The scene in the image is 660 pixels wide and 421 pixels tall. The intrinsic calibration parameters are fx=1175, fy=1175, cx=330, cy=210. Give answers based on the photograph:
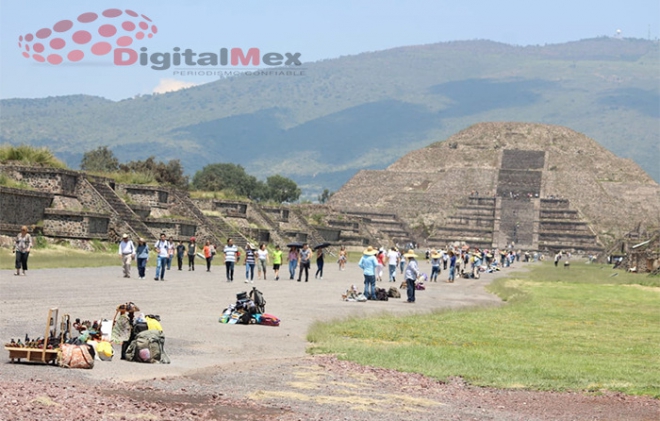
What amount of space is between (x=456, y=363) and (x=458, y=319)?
32.0 feet

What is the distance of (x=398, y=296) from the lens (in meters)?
37.0

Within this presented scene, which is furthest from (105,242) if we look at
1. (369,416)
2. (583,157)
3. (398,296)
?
(583,157)

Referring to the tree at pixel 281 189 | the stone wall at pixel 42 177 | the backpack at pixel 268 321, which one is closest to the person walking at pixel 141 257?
the stone wall at pixel 42 177

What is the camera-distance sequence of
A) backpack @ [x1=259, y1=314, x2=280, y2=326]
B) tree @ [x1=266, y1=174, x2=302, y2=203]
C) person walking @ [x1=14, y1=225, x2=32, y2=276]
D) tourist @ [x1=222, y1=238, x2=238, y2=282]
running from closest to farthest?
backpack @ [x1=259, y1=314, x2=280, y2=326]
person walking @ [x1=14, y1=225, x2=32, y2=276]
tourist @ [x1=222, y1=238, x2=238, y2=282]
tree @ [x1=266, y1=174, x2=302, y2=203]

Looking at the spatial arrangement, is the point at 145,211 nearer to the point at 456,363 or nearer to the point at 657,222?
the point at 456,363

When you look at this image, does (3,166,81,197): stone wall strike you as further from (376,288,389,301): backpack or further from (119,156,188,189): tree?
(119,156,188,189): tree

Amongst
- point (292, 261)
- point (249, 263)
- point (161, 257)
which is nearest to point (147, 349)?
point (161, 257)

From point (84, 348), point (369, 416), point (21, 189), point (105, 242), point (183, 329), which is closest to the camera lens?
point (369, 416)

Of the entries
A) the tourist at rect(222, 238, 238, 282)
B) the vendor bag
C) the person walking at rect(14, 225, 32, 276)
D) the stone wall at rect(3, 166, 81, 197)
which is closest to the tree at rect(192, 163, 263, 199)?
the stone wall at rect(3, 166, 81, 197)

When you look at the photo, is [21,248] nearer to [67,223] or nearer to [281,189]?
[67,223]

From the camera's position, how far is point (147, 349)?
16.9 metres

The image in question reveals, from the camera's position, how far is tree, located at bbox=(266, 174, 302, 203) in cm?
16825

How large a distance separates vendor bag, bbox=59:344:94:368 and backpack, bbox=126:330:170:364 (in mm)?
1133

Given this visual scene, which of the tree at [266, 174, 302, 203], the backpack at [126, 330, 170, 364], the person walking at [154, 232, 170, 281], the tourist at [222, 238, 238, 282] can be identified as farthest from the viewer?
the tree at [266, 174, 302, 203]
